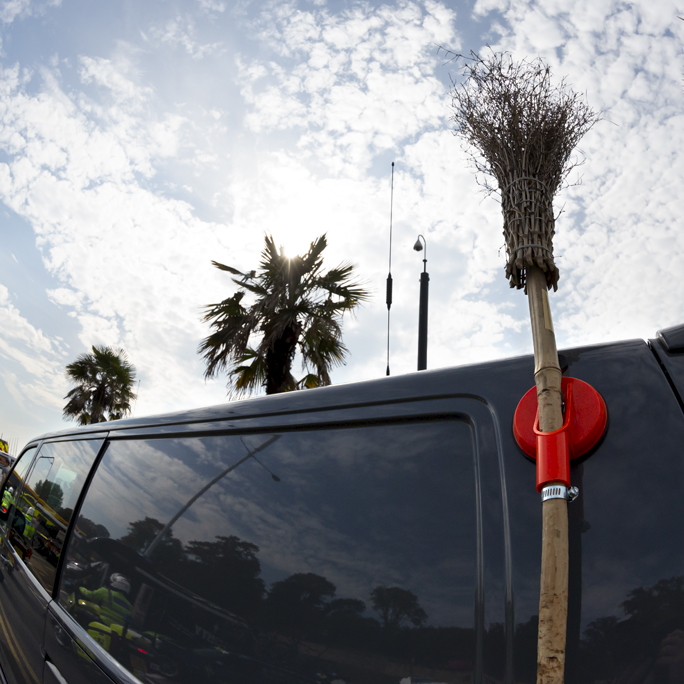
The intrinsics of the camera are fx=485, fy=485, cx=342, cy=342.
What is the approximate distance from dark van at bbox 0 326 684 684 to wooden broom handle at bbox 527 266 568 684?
31mm

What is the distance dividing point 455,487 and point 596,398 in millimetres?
298

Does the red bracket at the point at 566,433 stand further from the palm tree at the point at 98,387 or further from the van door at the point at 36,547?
the palm tree at the point at 98,387

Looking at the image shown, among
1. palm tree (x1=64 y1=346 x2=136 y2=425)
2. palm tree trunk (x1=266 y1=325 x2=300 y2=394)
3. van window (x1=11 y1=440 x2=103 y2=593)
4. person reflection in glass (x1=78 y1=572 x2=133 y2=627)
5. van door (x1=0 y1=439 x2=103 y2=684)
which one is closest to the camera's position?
person reflection in glass (x1=78 y1=572 x2=133 y2=627)

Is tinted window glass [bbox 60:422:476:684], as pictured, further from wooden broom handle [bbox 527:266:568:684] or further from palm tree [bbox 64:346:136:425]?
palm tree [bbox 64:346:136:425]

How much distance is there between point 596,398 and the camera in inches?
34.0

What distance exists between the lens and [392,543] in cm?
93

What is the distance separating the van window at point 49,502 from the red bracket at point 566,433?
6.34 ft

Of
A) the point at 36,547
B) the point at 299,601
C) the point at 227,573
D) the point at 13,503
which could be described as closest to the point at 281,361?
the point at 13,503

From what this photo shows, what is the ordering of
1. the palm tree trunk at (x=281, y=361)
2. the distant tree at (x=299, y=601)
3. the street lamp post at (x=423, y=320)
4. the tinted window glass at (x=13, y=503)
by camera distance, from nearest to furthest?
the distant tree at (x=299, y=601) < the tinted window glass at (x=13, y=503) < the street lamp post at (x=423, y=320) < the palm tree trunk at (x=281, y=361)

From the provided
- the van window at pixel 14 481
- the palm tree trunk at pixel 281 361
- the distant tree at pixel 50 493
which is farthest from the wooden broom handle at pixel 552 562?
the palm tree trunk at pixel 281 361

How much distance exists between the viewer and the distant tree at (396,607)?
33.1 inches

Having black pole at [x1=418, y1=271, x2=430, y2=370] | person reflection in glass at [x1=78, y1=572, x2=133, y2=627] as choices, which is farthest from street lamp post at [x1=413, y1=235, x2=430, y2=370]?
person reflection in glass at [x1=78, y1=572, x2=133, y2=627]

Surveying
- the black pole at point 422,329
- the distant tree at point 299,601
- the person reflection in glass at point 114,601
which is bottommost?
the person reflection in glass at point 114,601

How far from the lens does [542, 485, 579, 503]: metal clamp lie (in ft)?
2.53
